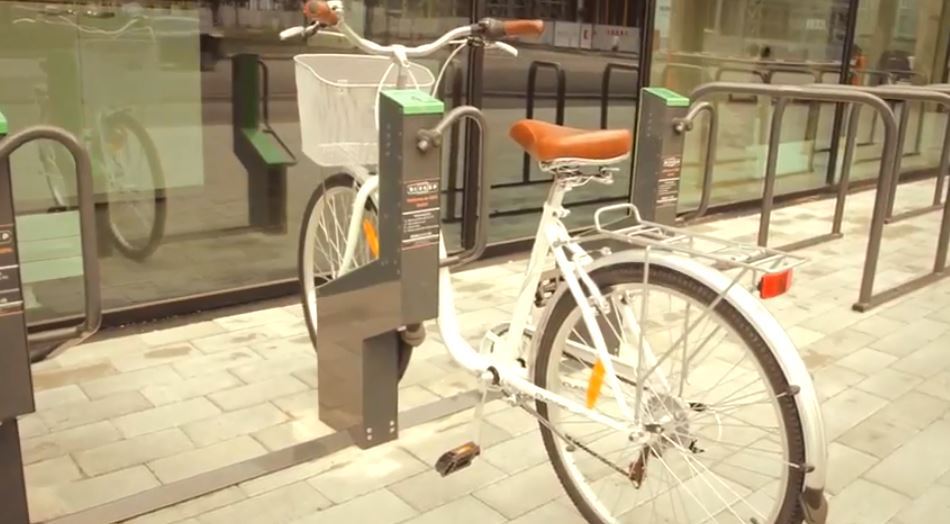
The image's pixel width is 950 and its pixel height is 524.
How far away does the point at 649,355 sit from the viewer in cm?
210

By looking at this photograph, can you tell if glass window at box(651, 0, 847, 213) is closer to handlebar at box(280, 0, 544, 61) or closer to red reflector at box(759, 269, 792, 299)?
handlebar at box(280, 0, 544, 61)

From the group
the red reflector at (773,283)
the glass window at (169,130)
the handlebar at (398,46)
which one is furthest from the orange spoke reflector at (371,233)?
the red reflector at (773,283)

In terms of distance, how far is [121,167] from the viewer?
404cm

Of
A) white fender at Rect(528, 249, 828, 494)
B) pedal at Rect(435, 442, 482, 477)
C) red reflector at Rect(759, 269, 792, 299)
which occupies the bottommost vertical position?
pedal at Rect(435, 442, 482, 477)

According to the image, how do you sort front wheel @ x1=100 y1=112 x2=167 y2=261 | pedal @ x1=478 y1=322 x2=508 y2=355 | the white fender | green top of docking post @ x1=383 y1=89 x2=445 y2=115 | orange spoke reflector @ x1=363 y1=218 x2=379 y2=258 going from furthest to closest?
front wheel @ x1=100 y1=112 x2=167 y2=261 → orange spoke reflector @ x1=363 y1=218 x2=379 y2=258 → pedal @ x1=478 y1=322 x2=508 y2=355 → green top of docking post @ x1=383 y1=89 x2=445 y2=115 → the white fender

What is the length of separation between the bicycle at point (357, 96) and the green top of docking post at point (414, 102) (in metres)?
0.12

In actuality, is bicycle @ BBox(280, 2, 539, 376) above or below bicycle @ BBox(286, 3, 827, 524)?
above

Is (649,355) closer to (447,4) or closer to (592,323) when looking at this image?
(592,323)

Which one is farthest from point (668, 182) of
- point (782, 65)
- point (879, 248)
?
point (782, 65)

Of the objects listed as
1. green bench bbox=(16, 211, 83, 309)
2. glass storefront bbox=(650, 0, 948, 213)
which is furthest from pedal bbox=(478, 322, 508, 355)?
glass storefront bbox=(650, 0, 948, 213)

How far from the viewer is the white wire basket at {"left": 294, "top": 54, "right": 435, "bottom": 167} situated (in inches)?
97.1

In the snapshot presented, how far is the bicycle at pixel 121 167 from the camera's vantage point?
3.70 meters

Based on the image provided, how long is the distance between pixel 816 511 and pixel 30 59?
3270 millimetres

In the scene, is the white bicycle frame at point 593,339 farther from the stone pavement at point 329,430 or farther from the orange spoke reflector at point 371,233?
the stone pavement at point 329,430
